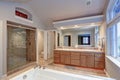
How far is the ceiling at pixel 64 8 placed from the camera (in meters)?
3.45

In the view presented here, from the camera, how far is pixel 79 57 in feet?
13.3

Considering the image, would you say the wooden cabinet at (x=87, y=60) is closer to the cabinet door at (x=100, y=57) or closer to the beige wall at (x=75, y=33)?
the cabinet door at (x=100, y=57)

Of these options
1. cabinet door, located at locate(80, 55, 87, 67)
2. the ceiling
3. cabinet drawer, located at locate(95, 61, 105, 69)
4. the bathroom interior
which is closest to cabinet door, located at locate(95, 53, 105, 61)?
the bathroom interior

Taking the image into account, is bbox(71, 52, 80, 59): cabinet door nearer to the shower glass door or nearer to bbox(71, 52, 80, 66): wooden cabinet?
bbox(71, 52, 80, 66): wooden cabinet

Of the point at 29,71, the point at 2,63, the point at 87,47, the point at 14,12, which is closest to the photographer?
the point at 29,71

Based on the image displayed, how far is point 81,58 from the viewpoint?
158 inches

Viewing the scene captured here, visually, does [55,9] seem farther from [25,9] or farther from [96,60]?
[96,60]

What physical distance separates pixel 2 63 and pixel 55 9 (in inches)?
115

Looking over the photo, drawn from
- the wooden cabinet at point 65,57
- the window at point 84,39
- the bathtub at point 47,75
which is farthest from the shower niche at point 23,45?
the window at point 84,39

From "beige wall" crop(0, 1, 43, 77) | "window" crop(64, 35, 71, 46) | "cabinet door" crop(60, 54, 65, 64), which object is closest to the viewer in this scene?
"beige wall" crop(0, 1, 43, 77)

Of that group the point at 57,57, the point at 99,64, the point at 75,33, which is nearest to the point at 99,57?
the point at 99,64

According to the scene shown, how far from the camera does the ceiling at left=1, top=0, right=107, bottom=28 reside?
3.45 meters

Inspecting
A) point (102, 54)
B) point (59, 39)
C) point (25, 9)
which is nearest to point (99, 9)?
point (102, 54)

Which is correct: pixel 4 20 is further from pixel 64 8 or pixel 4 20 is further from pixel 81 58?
pixel 81 58
